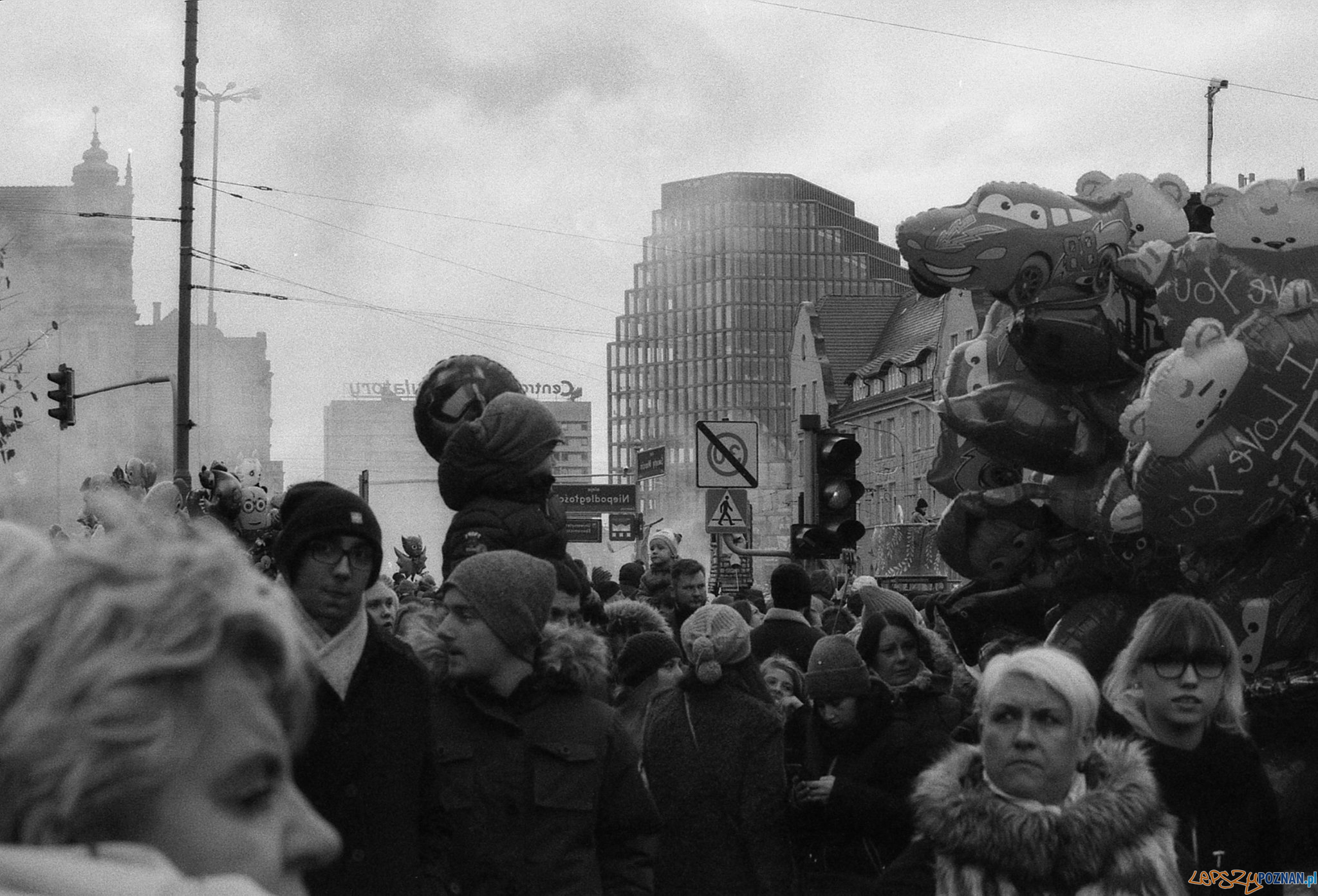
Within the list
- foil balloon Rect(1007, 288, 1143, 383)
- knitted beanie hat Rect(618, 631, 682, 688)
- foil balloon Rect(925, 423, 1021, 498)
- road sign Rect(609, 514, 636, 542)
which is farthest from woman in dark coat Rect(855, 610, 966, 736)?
road sign Rect(609, 514, 636, 542)

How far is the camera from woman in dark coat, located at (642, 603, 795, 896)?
649 cm

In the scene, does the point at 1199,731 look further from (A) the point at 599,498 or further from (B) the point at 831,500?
(A) the point at 599,498

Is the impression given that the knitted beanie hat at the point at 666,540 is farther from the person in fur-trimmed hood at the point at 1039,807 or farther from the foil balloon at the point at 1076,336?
the person in fur-trimmed hood at the point at 1039,807

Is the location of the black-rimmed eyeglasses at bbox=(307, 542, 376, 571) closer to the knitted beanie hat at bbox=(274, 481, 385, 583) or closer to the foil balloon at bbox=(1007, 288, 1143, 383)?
the knitted beanie hat at bbox=(274, 481, 385, 583)

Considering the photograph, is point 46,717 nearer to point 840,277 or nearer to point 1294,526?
point 1294,526

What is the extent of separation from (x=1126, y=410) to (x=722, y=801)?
391 centimetres

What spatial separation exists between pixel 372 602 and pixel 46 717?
284 inches

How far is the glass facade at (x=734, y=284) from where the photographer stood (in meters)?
148

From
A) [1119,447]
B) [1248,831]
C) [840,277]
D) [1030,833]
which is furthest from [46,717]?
[840,277]

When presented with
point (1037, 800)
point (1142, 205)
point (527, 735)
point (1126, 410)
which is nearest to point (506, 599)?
point (527, 735)

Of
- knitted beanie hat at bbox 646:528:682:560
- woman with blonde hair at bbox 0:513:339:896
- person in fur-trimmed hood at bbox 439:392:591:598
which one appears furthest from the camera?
knitted beanie hat at bbox 646:528:682:560

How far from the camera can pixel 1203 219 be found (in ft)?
36.3

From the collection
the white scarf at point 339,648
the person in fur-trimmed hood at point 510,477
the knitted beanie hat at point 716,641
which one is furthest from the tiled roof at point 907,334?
the white scarf at point 339,648

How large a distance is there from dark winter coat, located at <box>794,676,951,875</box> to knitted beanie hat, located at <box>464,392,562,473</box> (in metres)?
1.41
